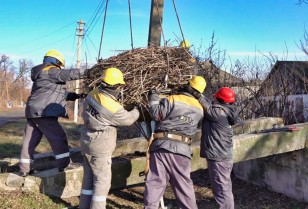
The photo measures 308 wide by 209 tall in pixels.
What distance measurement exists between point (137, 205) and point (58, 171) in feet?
4.70

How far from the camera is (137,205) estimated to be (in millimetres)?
5516

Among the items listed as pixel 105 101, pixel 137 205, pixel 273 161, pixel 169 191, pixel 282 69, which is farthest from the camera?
pixel 282 69

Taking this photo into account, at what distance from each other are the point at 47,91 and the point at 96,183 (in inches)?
59.7

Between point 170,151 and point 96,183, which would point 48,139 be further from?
point 170,151

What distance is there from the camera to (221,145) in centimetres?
485

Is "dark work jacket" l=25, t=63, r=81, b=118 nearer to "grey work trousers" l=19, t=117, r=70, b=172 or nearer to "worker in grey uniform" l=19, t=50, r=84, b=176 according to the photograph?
"worker in grey uniform" l=19, t=50, r=84, b=176

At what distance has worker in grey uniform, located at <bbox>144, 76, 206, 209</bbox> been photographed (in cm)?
412

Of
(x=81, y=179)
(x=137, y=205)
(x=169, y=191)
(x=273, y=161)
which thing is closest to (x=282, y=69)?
(x=273, y=161)

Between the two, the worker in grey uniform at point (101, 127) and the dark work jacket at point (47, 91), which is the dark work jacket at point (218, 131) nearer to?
the worker in grey uniform at point (101, 127)

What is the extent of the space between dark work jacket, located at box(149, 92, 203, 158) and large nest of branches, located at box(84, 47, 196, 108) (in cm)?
17

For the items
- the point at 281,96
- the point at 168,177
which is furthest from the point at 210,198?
the point at 281,96

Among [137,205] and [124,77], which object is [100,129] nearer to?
[124,77]

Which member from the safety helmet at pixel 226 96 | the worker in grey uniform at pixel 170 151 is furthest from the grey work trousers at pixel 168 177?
the safety helmet at pixel 226 96

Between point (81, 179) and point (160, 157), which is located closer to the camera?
point (160, 157)
